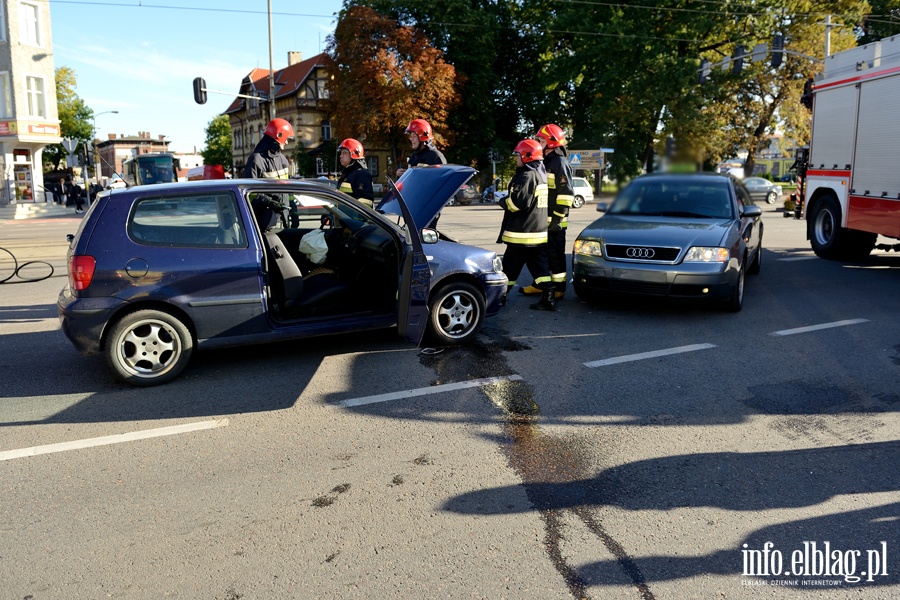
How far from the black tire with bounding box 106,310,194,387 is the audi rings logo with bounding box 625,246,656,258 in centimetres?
459

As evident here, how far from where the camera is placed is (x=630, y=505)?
371cm

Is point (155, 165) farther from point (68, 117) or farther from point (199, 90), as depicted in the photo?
point (68, 117)

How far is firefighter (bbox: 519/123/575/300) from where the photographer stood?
29.0 ft

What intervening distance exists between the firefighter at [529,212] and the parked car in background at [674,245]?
480mm

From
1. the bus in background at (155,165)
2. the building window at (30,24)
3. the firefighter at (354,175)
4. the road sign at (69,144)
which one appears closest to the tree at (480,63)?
the bus in background at (155,165)

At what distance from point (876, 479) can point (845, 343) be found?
329 centimetres

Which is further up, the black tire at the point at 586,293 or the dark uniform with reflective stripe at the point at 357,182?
the dark uniform with reflective stripe at the point at 357,182

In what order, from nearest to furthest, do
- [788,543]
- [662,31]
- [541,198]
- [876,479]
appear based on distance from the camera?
1. [788,543]
2. [876,479]
3. [541,198]
4. [662,31]

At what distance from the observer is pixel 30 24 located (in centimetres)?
3619

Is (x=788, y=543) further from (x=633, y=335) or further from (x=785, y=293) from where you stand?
(x=785, y=293)

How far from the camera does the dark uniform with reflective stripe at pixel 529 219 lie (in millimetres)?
7895

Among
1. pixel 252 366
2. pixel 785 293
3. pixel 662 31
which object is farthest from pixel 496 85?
pixel 252 366

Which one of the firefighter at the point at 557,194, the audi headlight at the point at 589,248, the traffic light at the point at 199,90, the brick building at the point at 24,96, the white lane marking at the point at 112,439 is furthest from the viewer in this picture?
the brick building at the point at 24,96

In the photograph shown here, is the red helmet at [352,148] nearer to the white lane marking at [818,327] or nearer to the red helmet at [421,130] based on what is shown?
the red helmet at [421,130]
